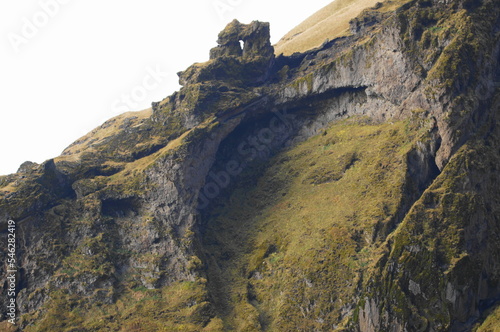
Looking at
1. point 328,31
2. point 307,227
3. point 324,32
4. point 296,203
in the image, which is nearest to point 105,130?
point 324,32

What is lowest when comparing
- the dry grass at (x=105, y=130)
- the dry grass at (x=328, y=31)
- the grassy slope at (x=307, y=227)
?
the grassy slope at (x=307, y=227)

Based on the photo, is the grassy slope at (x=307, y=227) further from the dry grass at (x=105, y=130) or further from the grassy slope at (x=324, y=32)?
the dry grass at (x=105, y=130)

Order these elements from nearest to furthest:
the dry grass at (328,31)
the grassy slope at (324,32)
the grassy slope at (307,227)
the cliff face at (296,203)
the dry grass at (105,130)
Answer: the cliff face at (296,203) < the grassy slope at (307,227) < the dry grass at (105,130) < the dry grass at (328,31) < the grassy slope at (324,32)

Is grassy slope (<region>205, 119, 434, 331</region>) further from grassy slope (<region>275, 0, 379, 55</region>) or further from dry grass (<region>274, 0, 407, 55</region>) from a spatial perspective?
grassy slope (<region>275, 0, 379, 55</region>)

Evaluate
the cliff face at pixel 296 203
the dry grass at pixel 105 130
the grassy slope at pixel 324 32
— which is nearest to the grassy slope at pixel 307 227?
the cliff face at pixel 296 203

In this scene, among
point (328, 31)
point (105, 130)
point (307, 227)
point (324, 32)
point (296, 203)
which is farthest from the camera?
point (324, 32)

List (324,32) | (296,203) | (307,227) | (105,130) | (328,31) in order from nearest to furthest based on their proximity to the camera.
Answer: (307,227)
(296,203)
(105,130)
(328,31)
(324,32)

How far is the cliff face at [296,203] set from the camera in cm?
5903

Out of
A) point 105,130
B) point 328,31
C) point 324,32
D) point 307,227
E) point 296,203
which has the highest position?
point 105,130

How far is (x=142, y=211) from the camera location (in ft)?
253

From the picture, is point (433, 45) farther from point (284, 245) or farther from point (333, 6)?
point (333, 6)

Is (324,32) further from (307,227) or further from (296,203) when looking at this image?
(307,227)

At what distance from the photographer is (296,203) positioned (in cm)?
7644

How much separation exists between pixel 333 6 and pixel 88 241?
12111 centimetres
